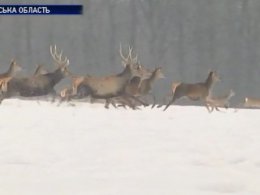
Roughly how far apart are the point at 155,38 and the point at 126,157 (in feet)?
84.0

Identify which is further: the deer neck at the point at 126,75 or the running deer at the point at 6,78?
the running deer at the point at 6,78

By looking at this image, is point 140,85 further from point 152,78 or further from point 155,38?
point 155,38

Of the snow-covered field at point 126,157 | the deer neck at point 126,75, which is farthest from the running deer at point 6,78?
the snow-covered field at point 126,157

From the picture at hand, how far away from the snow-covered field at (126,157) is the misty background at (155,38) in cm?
2262

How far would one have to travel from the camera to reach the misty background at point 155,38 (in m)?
28.9

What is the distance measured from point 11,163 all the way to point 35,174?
398mm

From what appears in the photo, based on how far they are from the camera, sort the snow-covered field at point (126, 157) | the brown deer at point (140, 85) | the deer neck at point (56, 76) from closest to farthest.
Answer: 1. the snow-covered field at point (126, 157)
2. the brown deer at point (140, 85)
3. the deer neck at point (56, 76)

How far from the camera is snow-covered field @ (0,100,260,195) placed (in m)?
3.32

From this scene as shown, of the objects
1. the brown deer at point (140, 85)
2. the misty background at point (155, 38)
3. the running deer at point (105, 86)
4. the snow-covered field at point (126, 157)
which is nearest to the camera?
the snow-covered field at point (126, 157)

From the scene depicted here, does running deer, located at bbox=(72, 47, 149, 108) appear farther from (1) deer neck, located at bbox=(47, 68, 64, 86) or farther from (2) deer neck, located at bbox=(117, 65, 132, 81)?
(1) deer neck, located at bbox=(47, 68, 64, 86)

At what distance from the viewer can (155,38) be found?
29531mm

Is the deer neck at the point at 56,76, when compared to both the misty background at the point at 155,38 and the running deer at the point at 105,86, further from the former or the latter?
the misty background at the point at 155,38

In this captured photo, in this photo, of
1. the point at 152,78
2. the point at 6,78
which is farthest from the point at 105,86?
the point at 6,78

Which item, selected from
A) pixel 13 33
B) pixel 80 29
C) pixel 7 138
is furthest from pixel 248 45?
pixel 7 138
